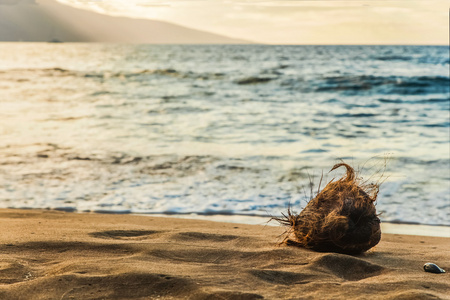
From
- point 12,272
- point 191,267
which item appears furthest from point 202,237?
point 12,272

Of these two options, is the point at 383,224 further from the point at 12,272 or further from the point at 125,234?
the point at 12,272

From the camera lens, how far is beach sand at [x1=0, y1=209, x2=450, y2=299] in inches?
83.9

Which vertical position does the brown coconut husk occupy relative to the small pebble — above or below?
above

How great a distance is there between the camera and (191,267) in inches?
98.8

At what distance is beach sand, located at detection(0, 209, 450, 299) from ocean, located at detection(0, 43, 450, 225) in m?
0.60

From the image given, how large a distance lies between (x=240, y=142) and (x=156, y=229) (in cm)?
574

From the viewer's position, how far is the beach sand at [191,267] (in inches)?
83.9

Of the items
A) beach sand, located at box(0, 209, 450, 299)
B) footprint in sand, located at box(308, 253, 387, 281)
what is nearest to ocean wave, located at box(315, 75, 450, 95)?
beach sand, located at box(0, 209, 450, 299)

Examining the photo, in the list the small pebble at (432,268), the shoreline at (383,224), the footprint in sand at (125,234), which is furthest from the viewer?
the shoreline at (383,224)

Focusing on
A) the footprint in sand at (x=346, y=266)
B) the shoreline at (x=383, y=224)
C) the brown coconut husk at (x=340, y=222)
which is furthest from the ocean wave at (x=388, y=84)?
the footprint in sand at (x=346, y=266)

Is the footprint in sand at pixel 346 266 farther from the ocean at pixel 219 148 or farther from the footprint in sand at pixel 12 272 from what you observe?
the footprint in sand at pixel 12 272

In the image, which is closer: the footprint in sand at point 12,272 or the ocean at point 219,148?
the footprint in sand at point 12,272

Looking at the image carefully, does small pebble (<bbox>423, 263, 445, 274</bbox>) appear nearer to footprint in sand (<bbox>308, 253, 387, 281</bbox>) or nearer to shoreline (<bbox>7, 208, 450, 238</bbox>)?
footprint in sand (<bbox>308, 253, 387, 281</bbox>)

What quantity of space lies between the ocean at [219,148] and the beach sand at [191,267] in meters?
0.60
